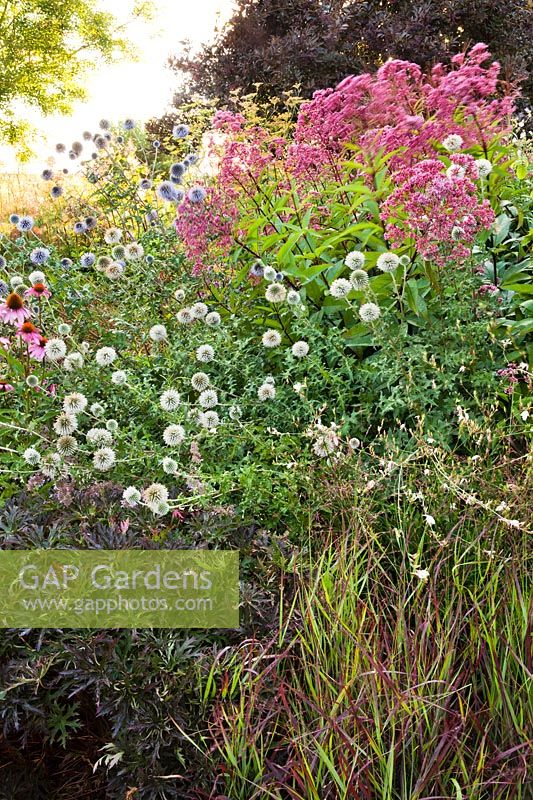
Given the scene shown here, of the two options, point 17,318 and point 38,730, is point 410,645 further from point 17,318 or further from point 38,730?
point 17,318

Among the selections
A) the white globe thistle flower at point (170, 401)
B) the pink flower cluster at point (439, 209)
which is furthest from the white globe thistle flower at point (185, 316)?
the pink flower cluster at point (439, 209)

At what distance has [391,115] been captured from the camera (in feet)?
12.7

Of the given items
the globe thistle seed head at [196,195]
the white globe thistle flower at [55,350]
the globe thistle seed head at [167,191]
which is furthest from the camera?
the globe thistle seed head at [167,191]

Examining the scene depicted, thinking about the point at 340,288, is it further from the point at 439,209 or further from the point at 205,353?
the point at 205,353

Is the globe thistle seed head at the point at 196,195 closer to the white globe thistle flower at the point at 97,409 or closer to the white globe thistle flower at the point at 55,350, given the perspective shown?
the white globe thistle flower at the point at 55,350

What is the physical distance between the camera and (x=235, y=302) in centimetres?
414

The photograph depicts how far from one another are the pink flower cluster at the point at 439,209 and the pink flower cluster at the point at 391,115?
526 mm

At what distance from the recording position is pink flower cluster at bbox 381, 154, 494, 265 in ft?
10.1

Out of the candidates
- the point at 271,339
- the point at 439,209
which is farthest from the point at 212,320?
the point at 439,209

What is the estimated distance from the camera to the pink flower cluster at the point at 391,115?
12.3ft

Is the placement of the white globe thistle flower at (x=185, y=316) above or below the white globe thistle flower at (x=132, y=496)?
above

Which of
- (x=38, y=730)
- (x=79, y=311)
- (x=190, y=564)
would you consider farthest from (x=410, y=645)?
(x=79, y=311)

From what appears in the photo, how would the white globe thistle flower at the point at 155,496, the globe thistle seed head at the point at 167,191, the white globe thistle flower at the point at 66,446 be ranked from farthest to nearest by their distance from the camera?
the globe thistle seed head at the point at 167,191 < the white globe thistle flower at the point at 66,446 < the white globe thistle flower at the point at 155,496

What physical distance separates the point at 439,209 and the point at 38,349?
1.98 meters
